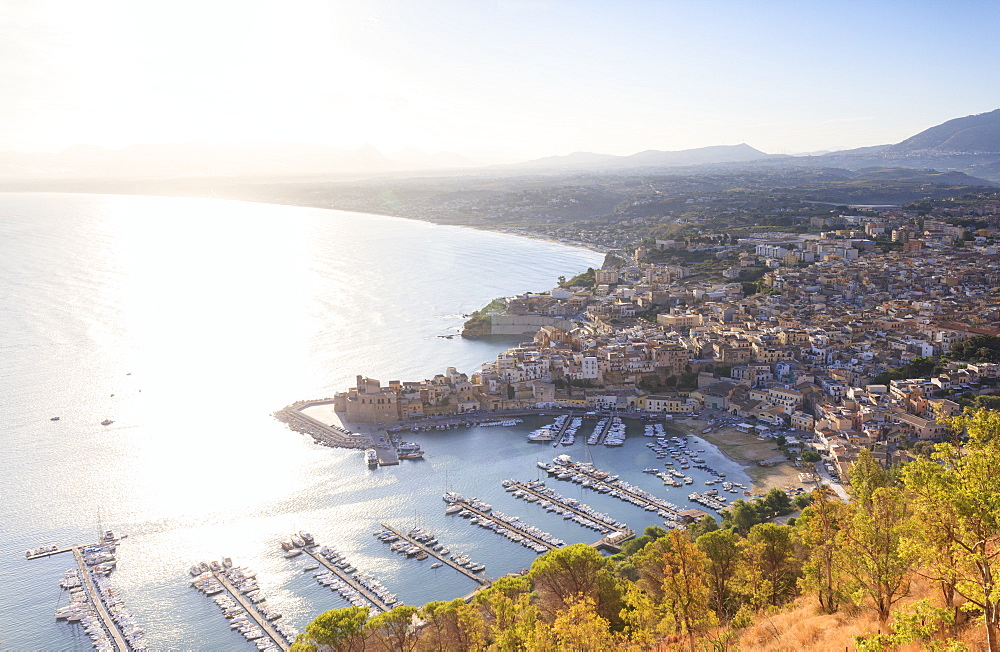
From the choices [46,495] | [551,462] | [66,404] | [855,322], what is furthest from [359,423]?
[855,322]

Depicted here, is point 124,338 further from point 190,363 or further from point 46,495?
point 46,495

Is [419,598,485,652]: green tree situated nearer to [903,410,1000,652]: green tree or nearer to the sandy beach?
[903,410,1000,652]: green tree

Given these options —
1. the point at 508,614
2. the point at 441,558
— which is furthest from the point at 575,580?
the point at 441,558

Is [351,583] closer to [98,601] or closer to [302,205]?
[98,601]

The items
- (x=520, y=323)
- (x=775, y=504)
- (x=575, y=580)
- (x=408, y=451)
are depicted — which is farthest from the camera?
(x=520, y=323)

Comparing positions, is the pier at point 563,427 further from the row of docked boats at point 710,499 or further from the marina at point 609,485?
the row of docked boats at point 710,499

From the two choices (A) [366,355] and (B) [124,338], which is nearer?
(A) [366,355]

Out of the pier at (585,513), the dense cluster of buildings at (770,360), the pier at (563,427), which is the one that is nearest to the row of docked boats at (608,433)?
the pier at (563,427)
